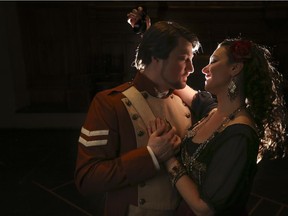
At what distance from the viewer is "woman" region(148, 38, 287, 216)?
1453 millimetres

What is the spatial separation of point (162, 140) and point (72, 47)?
526cm

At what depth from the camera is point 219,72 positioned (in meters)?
1.56

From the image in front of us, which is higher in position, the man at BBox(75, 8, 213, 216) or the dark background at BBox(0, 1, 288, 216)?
the man at BBox(75, 8, 213, 216)

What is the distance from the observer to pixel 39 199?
3881mm

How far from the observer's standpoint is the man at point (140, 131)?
5.07 ft

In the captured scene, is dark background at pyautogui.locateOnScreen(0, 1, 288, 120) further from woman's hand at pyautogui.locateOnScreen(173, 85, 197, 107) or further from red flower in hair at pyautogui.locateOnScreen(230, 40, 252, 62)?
red flower in hair at pyautogui.locateOnScreen(230, 40, 252, 62)

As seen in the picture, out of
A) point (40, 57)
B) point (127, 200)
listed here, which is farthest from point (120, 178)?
point (40, 57)

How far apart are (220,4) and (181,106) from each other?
4.89m

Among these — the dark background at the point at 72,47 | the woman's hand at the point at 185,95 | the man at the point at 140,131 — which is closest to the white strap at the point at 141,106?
the man at the point at 140,131

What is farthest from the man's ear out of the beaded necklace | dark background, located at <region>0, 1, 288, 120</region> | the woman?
dark background, located at <region>0, 1, 288, 120</region>

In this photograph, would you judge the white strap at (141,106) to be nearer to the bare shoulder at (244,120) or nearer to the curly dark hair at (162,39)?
the curly dark hair at (162,39)

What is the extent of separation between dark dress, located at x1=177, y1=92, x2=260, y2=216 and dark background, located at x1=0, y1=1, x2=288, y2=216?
4.29m

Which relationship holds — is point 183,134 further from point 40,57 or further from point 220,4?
point 40,57

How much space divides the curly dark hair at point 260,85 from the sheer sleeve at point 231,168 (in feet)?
0.53
